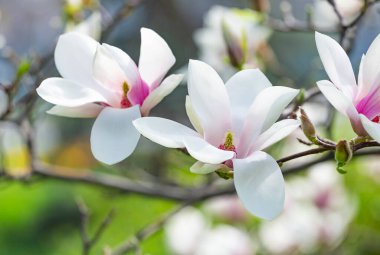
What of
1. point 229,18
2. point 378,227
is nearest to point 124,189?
point 229,18

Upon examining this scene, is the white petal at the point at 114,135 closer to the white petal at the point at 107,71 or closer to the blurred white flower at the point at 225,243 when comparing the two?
the white petal at the point at 107,71

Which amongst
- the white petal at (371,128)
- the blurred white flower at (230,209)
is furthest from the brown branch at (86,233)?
the blurred white flower at (230,209)

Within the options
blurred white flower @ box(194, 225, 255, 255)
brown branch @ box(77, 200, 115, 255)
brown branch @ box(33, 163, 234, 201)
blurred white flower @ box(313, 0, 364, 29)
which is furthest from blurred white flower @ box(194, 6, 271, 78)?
blurred white flower @ box(194, 225, 255, 255)

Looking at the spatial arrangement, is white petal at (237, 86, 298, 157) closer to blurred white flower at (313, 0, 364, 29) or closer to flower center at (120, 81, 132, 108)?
flower center at (120, 81, 132, 108)

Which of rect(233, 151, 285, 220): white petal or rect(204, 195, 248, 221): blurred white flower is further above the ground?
rect(233, 151, 285, 220): white petal

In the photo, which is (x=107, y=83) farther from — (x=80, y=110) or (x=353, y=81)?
(x=353, y=81)

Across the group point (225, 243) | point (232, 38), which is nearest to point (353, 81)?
point (232, 38)

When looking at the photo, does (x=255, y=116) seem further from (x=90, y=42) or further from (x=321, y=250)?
(x=321, y=250)
